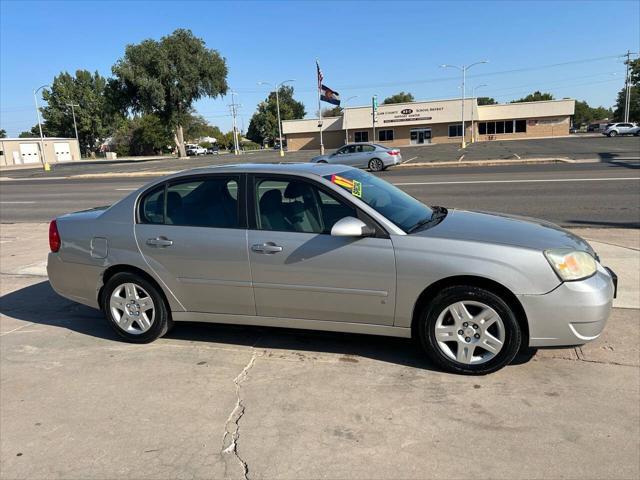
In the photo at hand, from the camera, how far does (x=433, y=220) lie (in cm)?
430

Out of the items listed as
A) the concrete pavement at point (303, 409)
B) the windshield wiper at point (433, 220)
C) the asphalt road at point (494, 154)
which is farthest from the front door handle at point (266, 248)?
the asphalt road at point (494, 154)

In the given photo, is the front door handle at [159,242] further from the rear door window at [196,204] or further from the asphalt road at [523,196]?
the asphalt road at [523,196]

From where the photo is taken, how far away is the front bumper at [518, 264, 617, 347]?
3486 millimetres

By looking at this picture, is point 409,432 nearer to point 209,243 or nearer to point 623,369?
point 623,369

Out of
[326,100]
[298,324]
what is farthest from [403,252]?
[326,100]

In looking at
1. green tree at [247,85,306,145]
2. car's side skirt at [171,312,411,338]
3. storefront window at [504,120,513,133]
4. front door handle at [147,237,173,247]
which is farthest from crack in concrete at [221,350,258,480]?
green tree at [247,85,306,145]

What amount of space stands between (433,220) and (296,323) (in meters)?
1.42

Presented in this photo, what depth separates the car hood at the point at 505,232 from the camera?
370 cm

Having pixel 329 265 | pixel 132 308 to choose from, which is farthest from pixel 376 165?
pixel 329 265

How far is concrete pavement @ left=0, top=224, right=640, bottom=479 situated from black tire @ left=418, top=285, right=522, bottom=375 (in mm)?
90

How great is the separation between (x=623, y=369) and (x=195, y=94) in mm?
60985

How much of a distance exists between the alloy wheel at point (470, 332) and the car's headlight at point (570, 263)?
1.72 feet

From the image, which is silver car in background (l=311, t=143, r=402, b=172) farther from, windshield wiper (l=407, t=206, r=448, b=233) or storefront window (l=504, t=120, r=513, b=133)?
storefront window (l=504, t=120, r=513, b=133)

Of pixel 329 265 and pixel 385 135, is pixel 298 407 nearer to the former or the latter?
pixel 329 265
